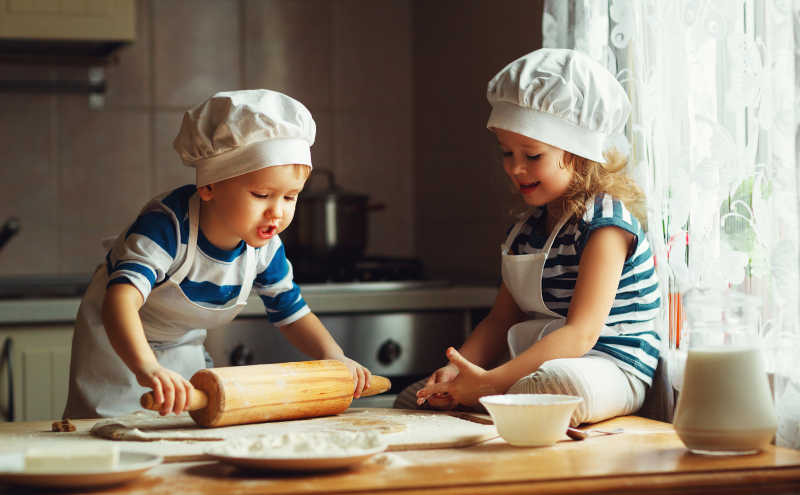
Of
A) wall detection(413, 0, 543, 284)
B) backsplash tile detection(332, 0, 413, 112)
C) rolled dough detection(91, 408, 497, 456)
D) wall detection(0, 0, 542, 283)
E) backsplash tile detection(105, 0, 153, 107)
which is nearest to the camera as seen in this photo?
rolled dough detection(91, 408, 497, 456)

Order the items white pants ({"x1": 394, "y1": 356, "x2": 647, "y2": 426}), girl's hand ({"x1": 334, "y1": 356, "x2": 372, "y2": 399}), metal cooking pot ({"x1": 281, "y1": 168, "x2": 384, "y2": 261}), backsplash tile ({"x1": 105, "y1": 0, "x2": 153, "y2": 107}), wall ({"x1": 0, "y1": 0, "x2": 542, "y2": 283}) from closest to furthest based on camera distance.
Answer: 1. white pants ({"x1": 394, "y1": 356, "x2": 647, "y2": 426})
2. girl's hand ({"x1": 334, "y1": 356, "x2": 372, "y2": 399})
3. metal cooking pot ({"x1": 281, "y1": 168, "x2": 384, "y2": 261})
4. wall ({"x1": 0, "y1": 0, "x2": 542, "y2": 283})
5. backsplash tile ({"x1": 105, "y1": 0, "x2": 153, "y2": 107})

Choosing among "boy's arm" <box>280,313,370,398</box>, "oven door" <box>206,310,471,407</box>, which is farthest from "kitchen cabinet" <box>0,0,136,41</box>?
"boy's arm" <box>280,313,370,398</box>

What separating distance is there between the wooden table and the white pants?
0.68ft

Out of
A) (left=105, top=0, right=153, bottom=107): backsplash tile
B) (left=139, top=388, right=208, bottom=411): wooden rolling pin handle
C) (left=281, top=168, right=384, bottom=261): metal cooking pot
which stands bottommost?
(left=139, top=388, right=208, bottom=411): wooden rolling pin handle

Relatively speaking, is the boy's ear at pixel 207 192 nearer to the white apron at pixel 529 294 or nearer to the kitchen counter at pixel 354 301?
the white apron at pixel 529 294

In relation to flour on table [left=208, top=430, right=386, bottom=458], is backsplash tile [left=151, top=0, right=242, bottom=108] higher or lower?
higher

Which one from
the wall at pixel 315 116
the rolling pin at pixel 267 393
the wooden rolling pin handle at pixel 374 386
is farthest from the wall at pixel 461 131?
the rolling pin at pixel 267 393

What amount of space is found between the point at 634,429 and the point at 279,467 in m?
0.49

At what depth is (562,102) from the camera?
4.30ft

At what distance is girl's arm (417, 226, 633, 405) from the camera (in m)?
1.27

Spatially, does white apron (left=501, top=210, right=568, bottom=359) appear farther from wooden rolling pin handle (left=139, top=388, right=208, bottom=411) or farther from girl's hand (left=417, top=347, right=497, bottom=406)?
wooden rolling pin handle (left=139, top=388, right=208, bottom=411)

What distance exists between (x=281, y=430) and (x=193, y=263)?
357 millimetres

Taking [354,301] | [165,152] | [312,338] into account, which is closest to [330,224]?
[354,301]

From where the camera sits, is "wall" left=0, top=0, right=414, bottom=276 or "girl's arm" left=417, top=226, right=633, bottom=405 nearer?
"girl's arm" left=417, top=226, right=633, bottom=405
